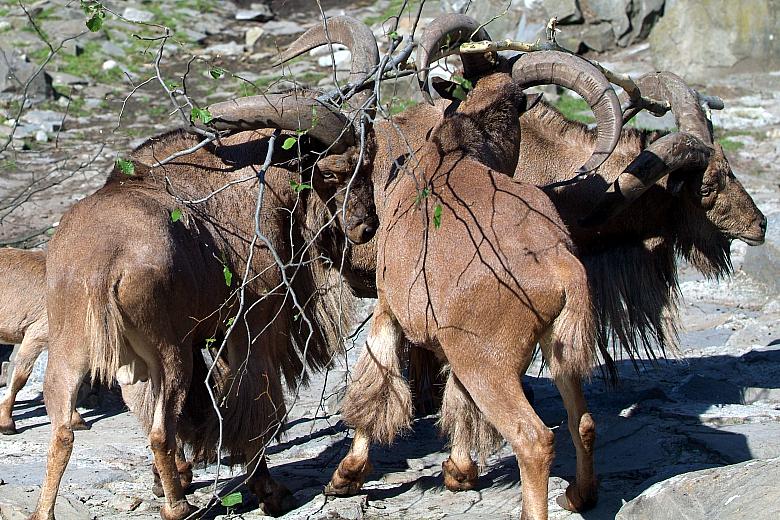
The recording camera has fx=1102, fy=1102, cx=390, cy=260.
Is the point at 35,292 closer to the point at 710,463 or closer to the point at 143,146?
the point at 143,146

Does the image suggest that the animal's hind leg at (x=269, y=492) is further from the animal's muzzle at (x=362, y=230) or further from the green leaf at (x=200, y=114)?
the green leaf at (x=200, y=114)

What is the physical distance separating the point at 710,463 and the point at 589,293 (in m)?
1.66

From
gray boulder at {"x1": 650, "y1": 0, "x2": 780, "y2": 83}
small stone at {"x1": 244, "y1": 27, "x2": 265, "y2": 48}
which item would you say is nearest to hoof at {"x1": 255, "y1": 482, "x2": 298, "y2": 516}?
gray boulder at {"x1": 650, "y1": 0, "x2": 780, "y2": 83}

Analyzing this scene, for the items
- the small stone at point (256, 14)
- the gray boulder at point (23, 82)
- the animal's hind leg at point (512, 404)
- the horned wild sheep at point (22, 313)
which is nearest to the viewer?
the animal's hind leg at point (512, 404)

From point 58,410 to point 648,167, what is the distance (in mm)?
3722

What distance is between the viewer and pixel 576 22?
17312mm

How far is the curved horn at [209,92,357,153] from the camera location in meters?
5.88

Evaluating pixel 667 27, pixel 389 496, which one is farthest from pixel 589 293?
pixel 667 27

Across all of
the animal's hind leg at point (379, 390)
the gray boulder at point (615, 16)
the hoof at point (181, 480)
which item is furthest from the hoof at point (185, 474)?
the gray boulder at point (615, 16)

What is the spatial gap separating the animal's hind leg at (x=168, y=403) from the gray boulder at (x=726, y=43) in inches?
487

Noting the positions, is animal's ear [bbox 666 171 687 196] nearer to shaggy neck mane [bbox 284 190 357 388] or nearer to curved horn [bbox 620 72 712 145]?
curved horn [bbox 620 72 712 145]

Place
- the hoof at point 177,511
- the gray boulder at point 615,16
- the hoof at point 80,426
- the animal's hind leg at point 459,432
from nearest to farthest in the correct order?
the hoof at point 177,511, the animal's hind leg at point 459,432, the hoof at point 80,426, the gray boulder at point 615,16

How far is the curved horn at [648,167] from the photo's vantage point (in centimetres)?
674

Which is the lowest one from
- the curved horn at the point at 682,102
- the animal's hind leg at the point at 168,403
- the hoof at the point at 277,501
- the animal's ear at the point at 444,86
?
the hoof at the point at 277,501
